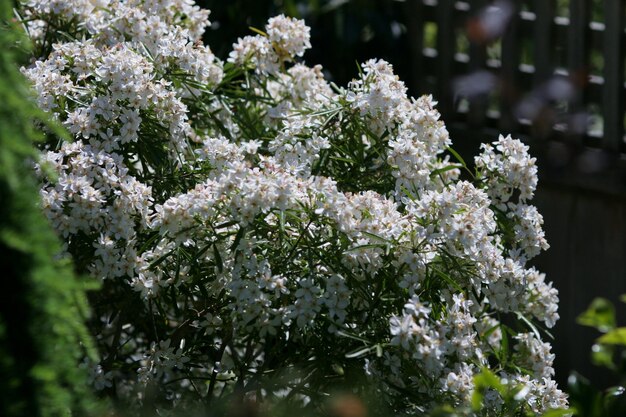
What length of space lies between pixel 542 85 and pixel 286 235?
2.68 meters

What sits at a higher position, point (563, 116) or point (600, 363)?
point (563, 116)

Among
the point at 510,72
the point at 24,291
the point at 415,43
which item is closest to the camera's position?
the point at 24,291

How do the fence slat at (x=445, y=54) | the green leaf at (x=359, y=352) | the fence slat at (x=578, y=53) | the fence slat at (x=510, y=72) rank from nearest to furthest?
the green leaf at (x=359, y=352) < the fence slat at (x=578, y=53) < the fence slat at (x=510, y=72) < the fence slat at (x=445, y=54)

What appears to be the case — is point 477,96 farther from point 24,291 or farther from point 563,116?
point 24,291

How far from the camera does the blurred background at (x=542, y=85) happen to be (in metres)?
4.01

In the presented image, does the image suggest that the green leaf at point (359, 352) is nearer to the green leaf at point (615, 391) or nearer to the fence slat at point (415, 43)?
the green leaf at point (615, 391)

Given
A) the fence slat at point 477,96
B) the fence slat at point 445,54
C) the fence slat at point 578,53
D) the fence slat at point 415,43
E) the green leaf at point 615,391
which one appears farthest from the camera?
the fence slat at point 415,43

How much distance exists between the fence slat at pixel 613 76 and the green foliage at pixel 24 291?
125 inches

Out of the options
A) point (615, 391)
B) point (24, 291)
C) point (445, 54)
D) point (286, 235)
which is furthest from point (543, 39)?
point (24, 291)

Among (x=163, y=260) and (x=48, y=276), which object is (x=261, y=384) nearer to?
(x=163, y=260)

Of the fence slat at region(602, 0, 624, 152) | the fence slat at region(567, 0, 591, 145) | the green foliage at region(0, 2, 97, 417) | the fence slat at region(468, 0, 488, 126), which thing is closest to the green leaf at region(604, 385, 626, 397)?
the green foliage at region(0, 2, 97, 417)

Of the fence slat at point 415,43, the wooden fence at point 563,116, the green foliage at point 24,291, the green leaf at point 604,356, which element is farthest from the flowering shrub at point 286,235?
the fence slat at point 415,43

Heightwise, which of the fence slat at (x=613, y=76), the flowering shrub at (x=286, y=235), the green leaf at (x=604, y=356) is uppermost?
the fence slat at (x=613, y=76)

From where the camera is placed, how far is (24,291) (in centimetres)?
122
